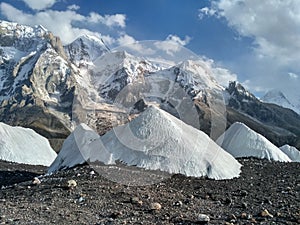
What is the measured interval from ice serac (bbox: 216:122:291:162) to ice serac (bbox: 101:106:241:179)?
9825 millimetres

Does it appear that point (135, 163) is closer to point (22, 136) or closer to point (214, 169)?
point (214, 169)

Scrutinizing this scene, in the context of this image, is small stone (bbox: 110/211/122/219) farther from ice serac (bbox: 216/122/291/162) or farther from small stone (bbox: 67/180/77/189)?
ice serac (bbox: 216/122/291/162)

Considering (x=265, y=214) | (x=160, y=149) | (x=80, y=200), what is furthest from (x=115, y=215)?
(x=160, y=149)

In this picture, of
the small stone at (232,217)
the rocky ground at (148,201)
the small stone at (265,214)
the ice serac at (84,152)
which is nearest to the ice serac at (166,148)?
the ice serac at (84,152)

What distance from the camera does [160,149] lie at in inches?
888

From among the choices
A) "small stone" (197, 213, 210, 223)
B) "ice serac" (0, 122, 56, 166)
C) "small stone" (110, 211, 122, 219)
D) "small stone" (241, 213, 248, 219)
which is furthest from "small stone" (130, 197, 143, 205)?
"ice serac" (0, 122, 56, 166)

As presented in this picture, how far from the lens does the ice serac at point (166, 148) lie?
22016 mm

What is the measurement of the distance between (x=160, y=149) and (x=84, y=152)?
15.2ft

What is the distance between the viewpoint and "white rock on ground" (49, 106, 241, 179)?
22.0 metres

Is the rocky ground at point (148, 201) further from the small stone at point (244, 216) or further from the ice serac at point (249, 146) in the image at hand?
the ice serac at point (249, 146)

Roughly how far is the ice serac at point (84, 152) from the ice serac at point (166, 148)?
1.61 feet

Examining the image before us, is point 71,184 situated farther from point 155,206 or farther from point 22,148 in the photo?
point 22,148

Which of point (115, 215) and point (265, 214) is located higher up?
point (265, 214)

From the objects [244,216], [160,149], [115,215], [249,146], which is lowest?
[115,215]
